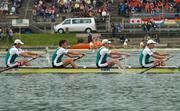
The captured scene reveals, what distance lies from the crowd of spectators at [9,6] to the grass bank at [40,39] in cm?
484

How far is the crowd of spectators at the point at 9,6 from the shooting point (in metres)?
73.9

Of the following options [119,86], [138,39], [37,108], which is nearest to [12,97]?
[37,108]

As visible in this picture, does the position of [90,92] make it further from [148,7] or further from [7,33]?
[148,7]

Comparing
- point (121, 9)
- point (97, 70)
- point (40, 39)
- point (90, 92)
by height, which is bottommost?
point (90, 92)

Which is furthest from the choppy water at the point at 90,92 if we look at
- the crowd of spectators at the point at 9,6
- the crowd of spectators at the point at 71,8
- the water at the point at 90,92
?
the crowd of spectators at the point at 9,6

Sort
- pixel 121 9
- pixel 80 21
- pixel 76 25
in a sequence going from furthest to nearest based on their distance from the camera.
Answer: pixel 121 9 → pixel 76 25 → pixel 80 21

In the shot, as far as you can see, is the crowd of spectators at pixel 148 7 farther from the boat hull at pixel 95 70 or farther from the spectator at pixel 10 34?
the boat hull at pixel 95 70

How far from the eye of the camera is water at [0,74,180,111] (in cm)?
2952

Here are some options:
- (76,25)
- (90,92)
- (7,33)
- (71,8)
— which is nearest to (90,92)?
(90,92)

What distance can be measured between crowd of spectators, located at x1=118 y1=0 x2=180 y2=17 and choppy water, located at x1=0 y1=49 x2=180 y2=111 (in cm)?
3169

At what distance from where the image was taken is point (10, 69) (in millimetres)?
40844

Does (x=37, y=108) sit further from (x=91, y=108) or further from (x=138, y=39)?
(x=138, y=39)

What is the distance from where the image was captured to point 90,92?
33625 millimetres

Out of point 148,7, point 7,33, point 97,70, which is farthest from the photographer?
point 148,7
